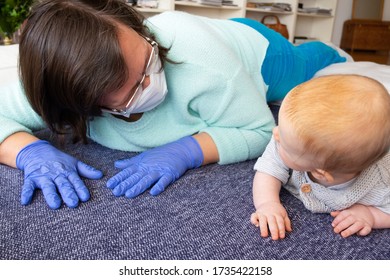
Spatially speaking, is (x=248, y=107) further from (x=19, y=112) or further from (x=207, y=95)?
(x=19, y=112)

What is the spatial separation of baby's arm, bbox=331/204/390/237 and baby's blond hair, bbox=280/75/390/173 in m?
0.12

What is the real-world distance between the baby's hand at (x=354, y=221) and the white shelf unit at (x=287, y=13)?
2130mm

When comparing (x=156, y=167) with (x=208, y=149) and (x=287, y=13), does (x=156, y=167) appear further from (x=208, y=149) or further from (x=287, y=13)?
(x=287, y=13)

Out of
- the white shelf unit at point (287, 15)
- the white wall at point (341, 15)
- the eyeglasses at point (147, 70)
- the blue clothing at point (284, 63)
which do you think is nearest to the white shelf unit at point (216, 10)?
the white shelf unit at point (287, 15)

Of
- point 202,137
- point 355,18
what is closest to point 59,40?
point 202,137

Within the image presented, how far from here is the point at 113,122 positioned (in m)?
0.90

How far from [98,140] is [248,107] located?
1.36ft

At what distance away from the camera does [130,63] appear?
2.21 feet

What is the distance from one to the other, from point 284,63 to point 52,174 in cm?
86

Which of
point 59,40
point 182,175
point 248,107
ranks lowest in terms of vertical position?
point 182,175

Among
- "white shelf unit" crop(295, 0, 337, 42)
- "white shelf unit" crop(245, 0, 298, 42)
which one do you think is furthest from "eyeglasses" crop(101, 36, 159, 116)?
"white shelf unit" crop(295, 0, 337, 42)

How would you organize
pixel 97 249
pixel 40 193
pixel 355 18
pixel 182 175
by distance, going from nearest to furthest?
pixel 97 249, pixel 40 193, pixel 182 175, pixel 355 18

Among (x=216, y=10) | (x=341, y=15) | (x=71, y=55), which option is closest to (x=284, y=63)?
(x=71, y=55)

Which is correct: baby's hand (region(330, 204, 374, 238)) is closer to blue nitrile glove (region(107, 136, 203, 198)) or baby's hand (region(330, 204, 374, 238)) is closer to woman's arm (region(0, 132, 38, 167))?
blue nitrile glove (region(107, 136, 203, 198))
